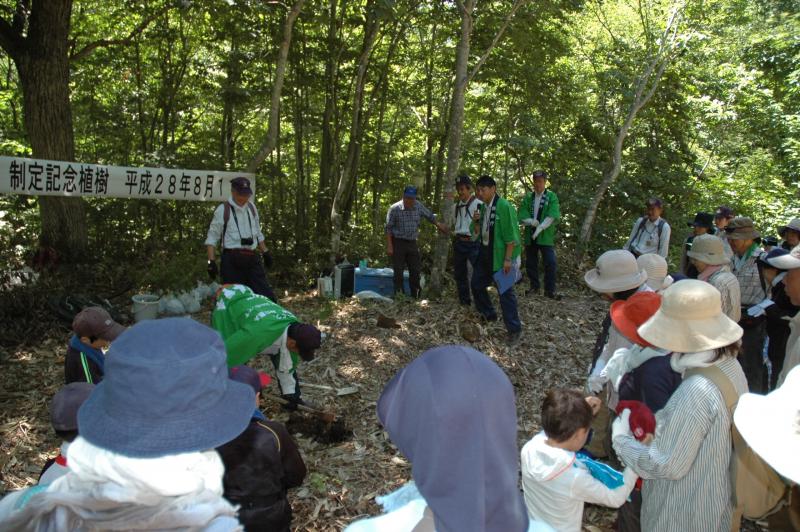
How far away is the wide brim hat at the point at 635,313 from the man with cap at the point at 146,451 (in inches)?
91.4

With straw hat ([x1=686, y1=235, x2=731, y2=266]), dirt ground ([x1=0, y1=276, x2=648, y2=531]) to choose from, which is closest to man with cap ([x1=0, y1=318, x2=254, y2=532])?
dirt ground ([x1=0, y1=276, x2=648, y2=531])

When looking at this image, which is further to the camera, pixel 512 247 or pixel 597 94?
pixel 597 94

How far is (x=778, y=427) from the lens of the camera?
1646 millimetres

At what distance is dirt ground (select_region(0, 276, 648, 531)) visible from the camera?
399 cm

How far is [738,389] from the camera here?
2.25 meters

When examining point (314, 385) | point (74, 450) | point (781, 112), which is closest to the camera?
point (74, 450)

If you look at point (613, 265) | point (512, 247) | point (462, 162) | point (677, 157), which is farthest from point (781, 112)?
point (613, 265)

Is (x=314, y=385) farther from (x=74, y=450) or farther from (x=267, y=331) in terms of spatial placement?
(x=74, y=450)

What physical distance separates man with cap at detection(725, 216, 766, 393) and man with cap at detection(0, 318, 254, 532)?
5234 mm

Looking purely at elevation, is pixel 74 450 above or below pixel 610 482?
above

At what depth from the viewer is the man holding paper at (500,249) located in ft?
21.3

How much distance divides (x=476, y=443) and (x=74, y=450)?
3.66 feet

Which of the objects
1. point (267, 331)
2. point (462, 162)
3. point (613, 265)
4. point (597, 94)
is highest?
point (597, 94)

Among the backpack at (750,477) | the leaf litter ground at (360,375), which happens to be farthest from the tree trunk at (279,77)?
the backpack at (750,477)
